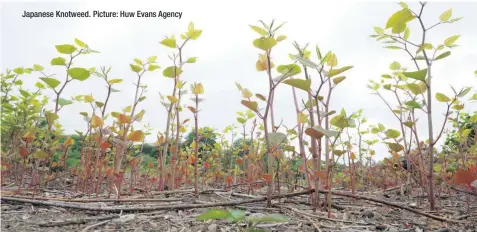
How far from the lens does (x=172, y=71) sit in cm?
258

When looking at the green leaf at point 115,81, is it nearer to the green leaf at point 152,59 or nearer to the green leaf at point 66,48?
the green leaf at point 66,48

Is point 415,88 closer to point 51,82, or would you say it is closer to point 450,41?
point 450,41

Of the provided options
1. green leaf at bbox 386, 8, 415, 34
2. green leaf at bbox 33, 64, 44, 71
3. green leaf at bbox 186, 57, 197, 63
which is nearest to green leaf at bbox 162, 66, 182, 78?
green leaf at bbox 186, 57, 197, 63

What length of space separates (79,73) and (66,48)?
7.6 inches

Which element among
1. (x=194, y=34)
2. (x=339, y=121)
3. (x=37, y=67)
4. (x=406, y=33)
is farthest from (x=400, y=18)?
(x=37, y=67)

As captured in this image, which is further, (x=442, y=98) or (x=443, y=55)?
(x=442, y=98)

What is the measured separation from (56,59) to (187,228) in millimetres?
1406

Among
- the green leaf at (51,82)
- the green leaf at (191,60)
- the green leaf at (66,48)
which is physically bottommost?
the green leaf at (51,82)

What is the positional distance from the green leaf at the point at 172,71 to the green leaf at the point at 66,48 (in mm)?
632

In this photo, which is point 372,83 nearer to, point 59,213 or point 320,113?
point 320,113

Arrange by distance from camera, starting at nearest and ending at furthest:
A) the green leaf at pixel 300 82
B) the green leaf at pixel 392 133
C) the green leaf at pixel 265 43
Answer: the green leaf at pixel 300 82, the green leaf at pixel 265 43, the green leaf at pixel 392 133

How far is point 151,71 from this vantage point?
9.06ft

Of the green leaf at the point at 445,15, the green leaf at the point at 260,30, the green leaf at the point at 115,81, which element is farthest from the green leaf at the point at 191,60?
the green leaf at the point at 445,15

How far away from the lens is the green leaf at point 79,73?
6.73ft
